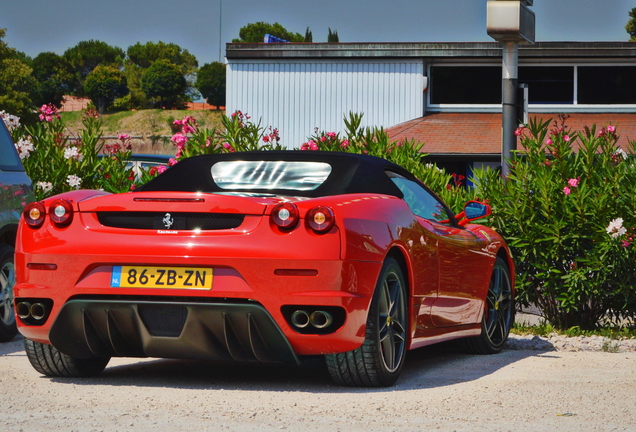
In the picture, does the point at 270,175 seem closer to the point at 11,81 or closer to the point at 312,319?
the point at 312,319

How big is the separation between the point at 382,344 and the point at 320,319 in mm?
592

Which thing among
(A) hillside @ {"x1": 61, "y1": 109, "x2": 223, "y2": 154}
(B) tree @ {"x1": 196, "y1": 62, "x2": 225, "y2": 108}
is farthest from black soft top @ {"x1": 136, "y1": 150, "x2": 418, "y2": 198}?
(B) tree @ {"x1": 196, "y1": 62, "x2": 225, "y2": 108}

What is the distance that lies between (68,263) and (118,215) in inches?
14.3

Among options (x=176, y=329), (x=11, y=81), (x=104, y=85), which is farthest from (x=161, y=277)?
(x=104, y=85)

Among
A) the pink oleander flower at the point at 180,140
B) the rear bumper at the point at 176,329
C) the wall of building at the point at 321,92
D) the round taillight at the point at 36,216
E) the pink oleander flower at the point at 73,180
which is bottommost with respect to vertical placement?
the rear bumper at the point at 176,329

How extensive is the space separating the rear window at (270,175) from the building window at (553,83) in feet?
91.2

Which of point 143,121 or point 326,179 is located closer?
point 326,179

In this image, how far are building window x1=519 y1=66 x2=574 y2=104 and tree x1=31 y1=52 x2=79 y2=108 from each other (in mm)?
130066

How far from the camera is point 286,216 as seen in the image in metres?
5.55

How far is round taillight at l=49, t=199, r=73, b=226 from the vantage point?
19.1 ft

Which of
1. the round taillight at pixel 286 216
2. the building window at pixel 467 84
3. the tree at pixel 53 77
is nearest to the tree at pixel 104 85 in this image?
the tree at pixel 53 77

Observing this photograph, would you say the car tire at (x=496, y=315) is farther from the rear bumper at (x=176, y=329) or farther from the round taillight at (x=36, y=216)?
the round taillight at (x=36, y=216)

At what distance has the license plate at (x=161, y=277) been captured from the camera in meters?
5.56

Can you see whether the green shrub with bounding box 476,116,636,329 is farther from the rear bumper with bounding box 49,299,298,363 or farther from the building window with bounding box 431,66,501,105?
the building window with bounding box 431,66,501,105
